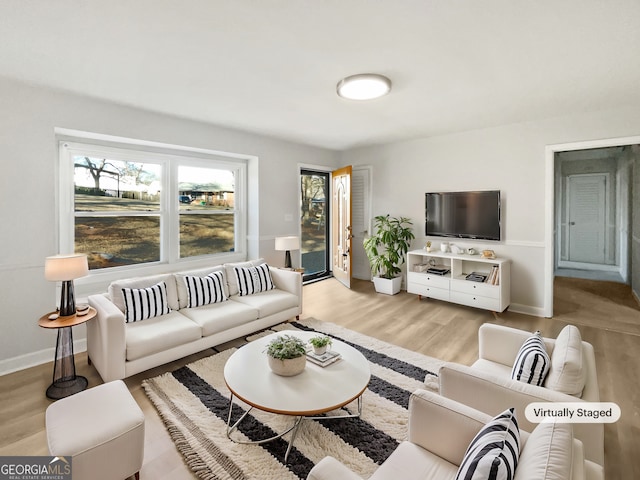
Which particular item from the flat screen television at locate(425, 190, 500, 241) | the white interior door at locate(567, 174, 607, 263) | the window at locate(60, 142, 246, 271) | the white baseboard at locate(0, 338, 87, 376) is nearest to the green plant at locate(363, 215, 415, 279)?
Answer: the flat screen television at locate(425, 190, 500, 241)

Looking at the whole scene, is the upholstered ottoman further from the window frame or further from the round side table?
the window frame

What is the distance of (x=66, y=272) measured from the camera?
242 cm

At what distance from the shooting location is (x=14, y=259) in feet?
8.96

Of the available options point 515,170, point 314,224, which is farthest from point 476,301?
point 314,224

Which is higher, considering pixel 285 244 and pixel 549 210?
pixel 549 210

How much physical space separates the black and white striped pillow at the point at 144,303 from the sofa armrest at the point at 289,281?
1291 millimetres

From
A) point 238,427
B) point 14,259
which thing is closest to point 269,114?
point 14,259

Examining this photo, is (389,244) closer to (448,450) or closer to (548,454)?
(448,450)

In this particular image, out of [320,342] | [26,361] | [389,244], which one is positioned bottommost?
[26,361]

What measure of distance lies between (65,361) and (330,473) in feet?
8.31

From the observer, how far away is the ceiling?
176 centimetres

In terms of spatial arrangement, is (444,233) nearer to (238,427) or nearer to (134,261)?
(238,427)

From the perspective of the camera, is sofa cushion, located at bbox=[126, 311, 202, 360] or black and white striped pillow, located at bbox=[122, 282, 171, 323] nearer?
sofa cushion, located at bbox=[126, 311, 202, 360]

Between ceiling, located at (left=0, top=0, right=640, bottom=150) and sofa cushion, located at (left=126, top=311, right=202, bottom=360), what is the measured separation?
2115 millimetres
